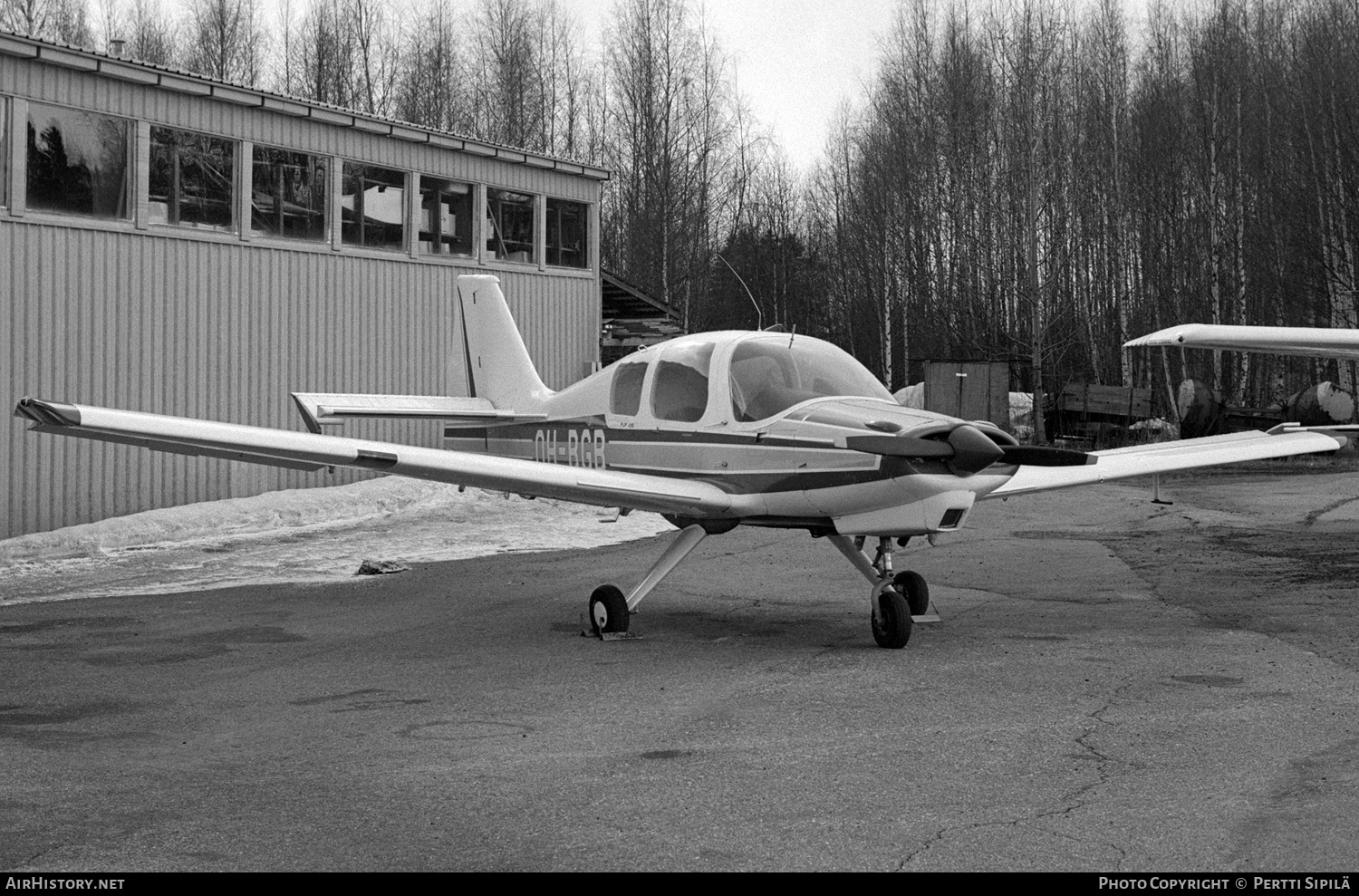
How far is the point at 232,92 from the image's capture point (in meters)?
17.6

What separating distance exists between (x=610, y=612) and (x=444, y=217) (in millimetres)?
13555

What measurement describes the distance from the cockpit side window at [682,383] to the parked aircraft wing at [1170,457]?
2190 millimetres

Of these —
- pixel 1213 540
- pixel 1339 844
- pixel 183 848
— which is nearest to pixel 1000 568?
pixel 1213 540

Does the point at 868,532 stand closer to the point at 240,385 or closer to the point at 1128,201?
the point at 240,385

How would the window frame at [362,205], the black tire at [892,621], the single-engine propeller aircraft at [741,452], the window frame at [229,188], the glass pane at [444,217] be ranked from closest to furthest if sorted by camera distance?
the single-engine propeller aircraft at [741,452], the black tire at [892,621], the window frame at [229,188], the window frame at [362,205], the glass pane at [444,217]

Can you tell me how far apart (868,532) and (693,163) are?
38.7 meters

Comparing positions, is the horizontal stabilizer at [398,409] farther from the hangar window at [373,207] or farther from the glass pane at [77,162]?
the hangar window at [373,207]

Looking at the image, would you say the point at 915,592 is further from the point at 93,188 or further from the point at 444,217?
the point at 444,217

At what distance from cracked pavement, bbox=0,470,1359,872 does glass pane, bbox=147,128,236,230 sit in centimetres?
689

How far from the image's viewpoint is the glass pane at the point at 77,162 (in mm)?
15281

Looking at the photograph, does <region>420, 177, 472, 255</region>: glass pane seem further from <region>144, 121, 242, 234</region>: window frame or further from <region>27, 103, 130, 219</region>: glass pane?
<region>27, 103, 130, 219</region>: glass pane

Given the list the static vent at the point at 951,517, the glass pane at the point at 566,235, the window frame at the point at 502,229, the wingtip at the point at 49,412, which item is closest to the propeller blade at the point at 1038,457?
the static vent at the point at 951,517

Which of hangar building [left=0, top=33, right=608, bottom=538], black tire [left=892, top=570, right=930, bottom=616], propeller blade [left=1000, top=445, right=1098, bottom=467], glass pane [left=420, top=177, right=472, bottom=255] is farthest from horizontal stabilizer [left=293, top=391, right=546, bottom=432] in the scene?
glass pane [left=420, top=177, right=472, bottom=255]

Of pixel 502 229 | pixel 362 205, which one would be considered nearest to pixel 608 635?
pixel 362 205
